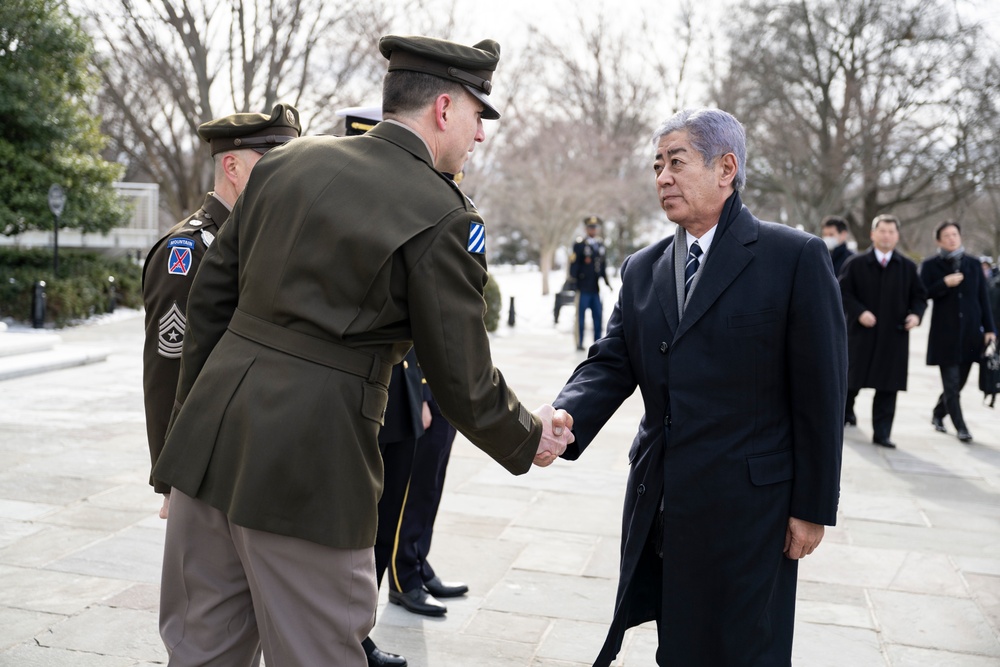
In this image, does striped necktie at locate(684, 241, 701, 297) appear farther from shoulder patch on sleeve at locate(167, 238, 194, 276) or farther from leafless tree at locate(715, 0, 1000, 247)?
leafless tree at locate(715, 0, 1000, 247)

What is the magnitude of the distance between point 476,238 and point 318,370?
0.48 meters

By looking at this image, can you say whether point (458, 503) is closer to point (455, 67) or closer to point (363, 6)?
point (455, 67)

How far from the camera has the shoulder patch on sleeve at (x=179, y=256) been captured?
2.98m

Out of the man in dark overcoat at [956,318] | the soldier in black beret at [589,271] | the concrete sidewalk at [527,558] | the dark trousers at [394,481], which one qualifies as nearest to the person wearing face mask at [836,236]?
the man in dark overcoat at [956,318]

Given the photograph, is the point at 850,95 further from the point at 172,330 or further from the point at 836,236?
the point at 172,330

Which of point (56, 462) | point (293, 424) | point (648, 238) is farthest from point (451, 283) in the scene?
point (648, 238)

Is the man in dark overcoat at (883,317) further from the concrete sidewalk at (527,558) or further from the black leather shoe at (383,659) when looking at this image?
the black leather shoe at (383,659)

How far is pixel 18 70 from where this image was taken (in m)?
17.1

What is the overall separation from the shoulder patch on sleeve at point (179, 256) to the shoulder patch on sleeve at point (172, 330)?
102mm

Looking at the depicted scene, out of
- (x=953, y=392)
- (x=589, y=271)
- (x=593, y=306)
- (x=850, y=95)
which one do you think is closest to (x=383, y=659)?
(x=953, y=392)

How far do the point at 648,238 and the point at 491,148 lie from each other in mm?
25813

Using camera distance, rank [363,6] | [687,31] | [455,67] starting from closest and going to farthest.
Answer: [455,67], [363,6], [687,31]

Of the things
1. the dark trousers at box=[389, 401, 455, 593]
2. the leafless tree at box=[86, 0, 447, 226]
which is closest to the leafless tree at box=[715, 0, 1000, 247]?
the leafless tree at box=[86, 0, 447, 226]

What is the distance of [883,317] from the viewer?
8945mm
